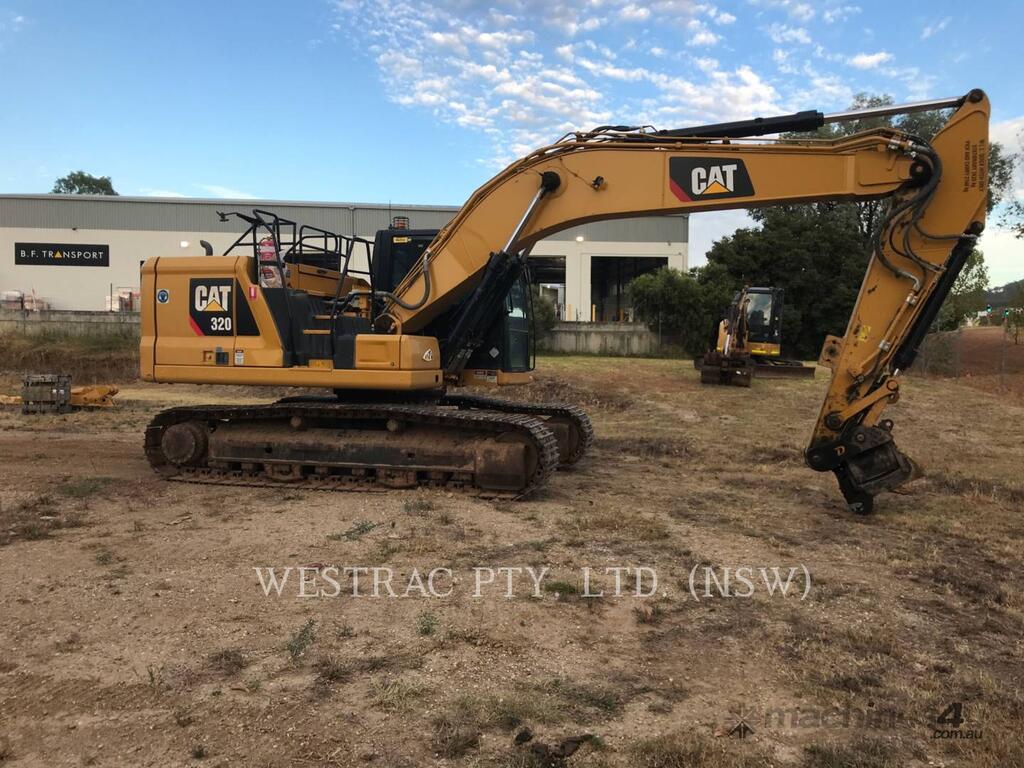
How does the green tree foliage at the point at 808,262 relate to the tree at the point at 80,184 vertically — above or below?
below

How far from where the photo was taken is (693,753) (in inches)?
115

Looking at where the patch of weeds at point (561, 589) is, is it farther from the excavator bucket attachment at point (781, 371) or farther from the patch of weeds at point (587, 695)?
the excavator bucket attachment at point (781, 371)

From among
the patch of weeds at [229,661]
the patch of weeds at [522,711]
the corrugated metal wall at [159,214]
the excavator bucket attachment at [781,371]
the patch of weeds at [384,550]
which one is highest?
the corrugated metal wall at [159,214]

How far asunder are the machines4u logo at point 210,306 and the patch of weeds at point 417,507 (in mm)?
3024

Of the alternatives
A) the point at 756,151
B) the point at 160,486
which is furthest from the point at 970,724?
the point at 160,486

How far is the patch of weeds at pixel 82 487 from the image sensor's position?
7.50 meters

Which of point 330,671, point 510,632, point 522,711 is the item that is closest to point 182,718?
point 330,671

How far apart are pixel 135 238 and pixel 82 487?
40647 mm

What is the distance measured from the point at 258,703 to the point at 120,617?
1.56 meters

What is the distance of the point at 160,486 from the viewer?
8070 mm

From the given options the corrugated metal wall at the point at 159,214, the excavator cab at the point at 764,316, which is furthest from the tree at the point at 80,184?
the excavator cab at the point at 764,316

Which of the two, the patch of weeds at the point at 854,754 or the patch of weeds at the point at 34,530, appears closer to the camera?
the patch of weeds at the point at 854,754

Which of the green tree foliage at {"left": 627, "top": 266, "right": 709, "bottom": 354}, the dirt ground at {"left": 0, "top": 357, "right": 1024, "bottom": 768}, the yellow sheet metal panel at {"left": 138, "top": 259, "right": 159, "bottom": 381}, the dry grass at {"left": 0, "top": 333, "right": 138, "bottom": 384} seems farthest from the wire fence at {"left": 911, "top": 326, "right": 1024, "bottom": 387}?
the dry grass at {"left": 0, "top": 333, "right": 138, "bottom": 384}

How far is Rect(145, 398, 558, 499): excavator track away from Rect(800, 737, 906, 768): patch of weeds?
455 cm
